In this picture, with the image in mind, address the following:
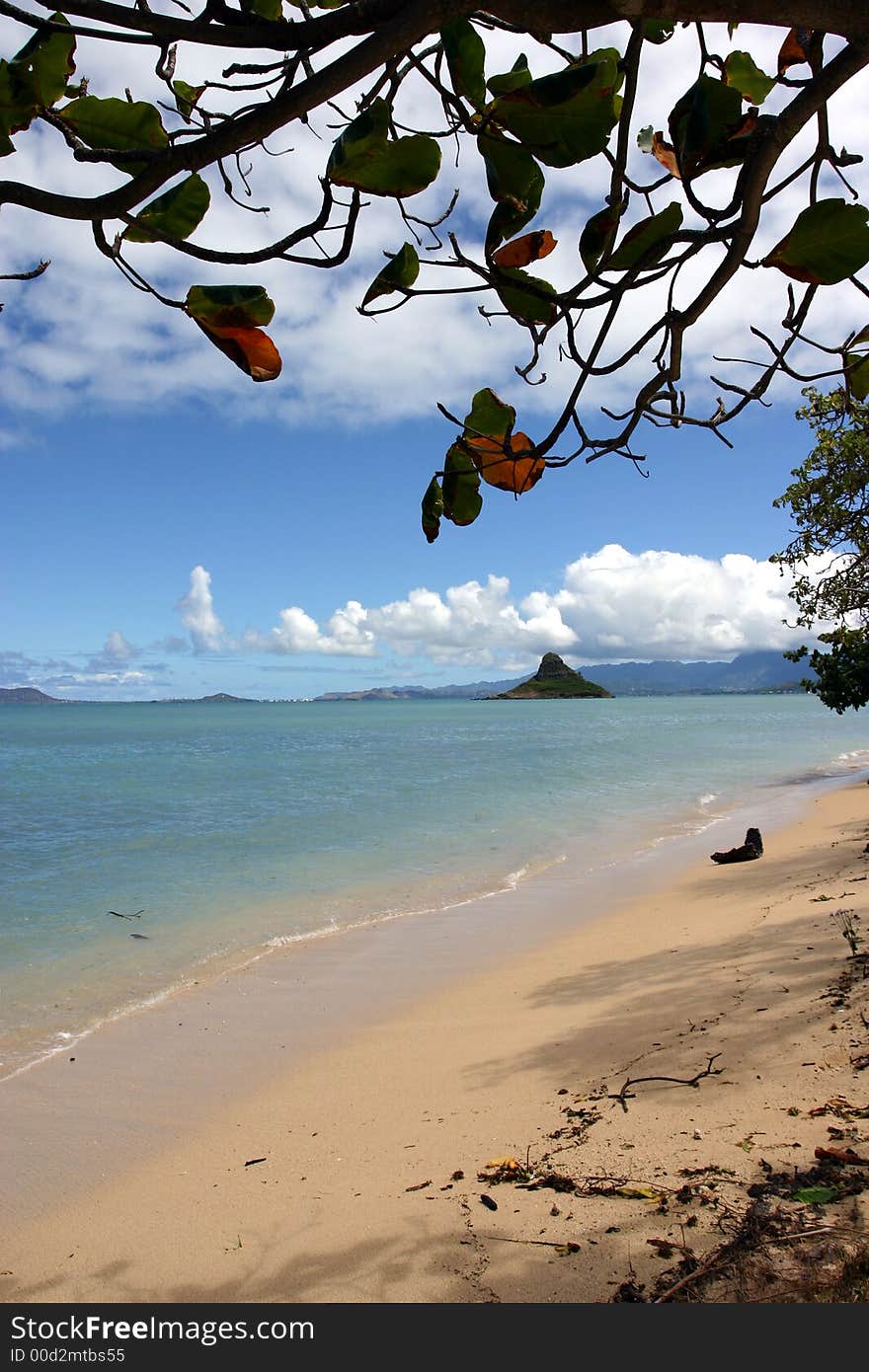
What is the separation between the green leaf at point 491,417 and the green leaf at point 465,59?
51cm

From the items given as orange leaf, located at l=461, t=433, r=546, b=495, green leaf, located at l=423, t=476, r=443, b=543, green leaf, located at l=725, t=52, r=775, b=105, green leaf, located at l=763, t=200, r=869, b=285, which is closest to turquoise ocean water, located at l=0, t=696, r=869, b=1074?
green leaf, located at l=423, t=476, r=443, b=543

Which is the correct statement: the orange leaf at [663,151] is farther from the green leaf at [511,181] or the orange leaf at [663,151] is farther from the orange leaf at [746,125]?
the green leaf at [511,181]

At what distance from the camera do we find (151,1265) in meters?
3.23

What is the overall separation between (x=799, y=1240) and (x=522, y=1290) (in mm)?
784

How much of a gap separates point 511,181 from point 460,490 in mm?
566

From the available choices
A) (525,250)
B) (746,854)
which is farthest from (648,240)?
(746,854)

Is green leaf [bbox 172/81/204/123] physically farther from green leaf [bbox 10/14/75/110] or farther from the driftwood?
the driftwood

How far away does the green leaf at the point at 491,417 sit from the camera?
5.81ft

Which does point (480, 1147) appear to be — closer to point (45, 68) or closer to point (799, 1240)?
point (799, 1240)

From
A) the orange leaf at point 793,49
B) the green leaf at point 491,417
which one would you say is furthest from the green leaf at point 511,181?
the orange leaf at point 793,49

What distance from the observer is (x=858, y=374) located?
6.53 ft

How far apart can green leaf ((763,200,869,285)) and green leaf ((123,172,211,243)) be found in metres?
1.02

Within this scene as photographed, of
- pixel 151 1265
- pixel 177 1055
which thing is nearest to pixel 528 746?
pixel 177 1055

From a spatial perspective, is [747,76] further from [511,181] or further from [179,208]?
[179,208]
